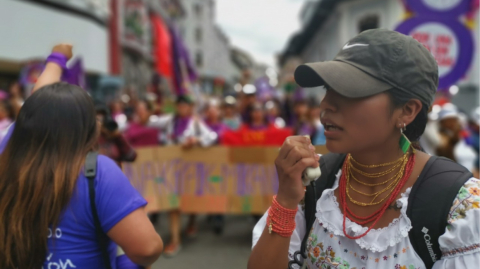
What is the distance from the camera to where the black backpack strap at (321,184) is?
60.6 inches

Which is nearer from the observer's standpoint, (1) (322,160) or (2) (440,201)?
(2) (440,201)

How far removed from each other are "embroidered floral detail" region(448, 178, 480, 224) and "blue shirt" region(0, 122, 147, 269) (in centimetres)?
112

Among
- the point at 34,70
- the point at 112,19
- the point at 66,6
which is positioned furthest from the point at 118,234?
the point at 112,19

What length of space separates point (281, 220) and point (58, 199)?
84 cm

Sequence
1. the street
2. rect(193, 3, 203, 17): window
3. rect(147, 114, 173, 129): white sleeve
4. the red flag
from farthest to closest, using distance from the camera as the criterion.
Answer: rect(193, 3, 203, 17): window → the red flag → rect(147, 114, 173, 129): white sleeve → the street

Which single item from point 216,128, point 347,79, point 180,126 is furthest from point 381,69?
point 216,128

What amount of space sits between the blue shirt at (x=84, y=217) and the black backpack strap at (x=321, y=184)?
0.66 m

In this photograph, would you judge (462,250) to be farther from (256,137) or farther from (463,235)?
(256,137)

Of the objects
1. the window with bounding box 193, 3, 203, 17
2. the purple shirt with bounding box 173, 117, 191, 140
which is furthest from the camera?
the window with bounding box 193, 3, 203, 17

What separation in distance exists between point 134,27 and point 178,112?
20635 millimetres

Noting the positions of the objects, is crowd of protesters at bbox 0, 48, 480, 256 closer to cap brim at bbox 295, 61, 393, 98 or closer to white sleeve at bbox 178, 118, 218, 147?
white sleeve at bbox 178, 118, 218, 147

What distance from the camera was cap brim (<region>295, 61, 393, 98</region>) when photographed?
49.8 inches

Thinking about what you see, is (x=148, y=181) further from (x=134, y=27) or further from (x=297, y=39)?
(x=297, y=39)

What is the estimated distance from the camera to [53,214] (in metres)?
1.57
